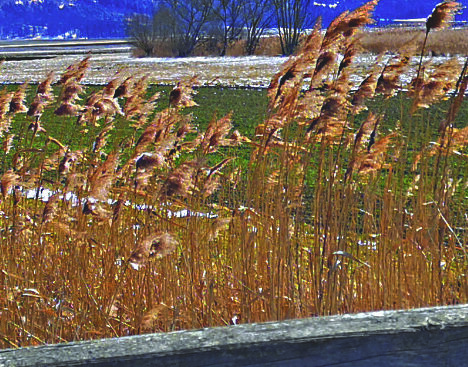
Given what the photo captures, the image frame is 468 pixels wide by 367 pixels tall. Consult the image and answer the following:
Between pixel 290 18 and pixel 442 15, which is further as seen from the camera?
pixel 290 18

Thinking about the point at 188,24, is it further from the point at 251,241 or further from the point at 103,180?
the point at 103,180

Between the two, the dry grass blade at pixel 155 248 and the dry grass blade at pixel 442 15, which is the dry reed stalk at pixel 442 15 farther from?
the dry grass blade at pixel 155 248

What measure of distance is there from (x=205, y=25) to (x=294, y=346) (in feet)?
128

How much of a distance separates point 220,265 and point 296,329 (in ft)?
5.11

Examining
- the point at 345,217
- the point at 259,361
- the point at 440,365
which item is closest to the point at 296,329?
the point at 259,361

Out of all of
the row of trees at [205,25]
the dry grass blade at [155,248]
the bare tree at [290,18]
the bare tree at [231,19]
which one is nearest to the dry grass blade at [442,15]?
the dry grass blade at [155,248]

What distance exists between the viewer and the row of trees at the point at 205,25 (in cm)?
3647

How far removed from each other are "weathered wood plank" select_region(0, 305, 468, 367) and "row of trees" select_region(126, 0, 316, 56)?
35321 mm

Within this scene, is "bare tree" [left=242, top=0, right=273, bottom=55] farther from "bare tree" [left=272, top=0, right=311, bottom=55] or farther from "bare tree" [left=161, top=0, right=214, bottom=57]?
"bare tree" [left=161, top=0, right=214, bottom=57]

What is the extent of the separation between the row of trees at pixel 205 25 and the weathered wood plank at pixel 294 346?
35321 millimetres

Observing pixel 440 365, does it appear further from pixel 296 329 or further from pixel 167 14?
pixel 167 14

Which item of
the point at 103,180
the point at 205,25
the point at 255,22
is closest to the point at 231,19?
the point at 205,25

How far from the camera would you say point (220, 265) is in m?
2.63

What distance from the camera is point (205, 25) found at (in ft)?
128
